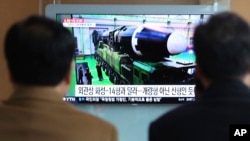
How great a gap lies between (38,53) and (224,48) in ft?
1.63

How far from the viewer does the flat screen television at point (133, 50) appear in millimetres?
3049

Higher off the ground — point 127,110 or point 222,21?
point 222,21

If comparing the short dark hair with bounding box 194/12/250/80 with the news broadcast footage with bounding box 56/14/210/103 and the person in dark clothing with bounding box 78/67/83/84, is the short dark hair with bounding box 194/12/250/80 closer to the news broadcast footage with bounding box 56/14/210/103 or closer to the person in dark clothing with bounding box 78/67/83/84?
the news broadcast footage with bounding box 56/14/210/103

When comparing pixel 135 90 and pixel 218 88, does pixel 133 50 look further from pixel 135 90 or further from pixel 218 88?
pixel 218 88

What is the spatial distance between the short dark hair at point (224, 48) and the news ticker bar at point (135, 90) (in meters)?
1.65

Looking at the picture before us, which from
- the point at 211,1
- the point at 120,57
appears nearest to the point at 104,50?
the point at 120,57

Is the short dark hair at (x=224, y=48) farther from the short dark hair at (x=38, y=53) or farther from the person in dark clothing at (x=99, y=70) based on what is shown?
the person in dark clothing at (x=99, y=70)

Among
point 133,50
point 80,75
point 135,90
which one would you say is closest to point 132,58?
point 133,50

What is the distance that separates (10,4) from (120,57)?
104 cm

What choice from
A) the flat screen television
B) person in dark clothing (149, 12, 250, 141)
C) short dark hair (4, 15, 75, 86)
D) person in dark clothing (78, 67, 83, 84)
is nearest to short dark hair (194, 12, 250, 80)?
person in dark clothing (149, 12, 250, 141)

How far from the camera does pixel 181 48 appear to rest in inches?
120

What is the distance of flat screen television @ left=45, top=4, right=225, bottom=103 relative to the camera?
10.0 ft

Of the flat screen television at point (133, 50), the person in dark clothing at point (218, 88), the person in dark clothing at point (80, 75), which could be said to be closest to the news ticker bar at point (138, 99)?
the flat screen television at point (133, 50)

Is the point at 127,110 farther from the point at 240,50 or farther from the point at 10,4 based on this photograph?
the point at 240,50
